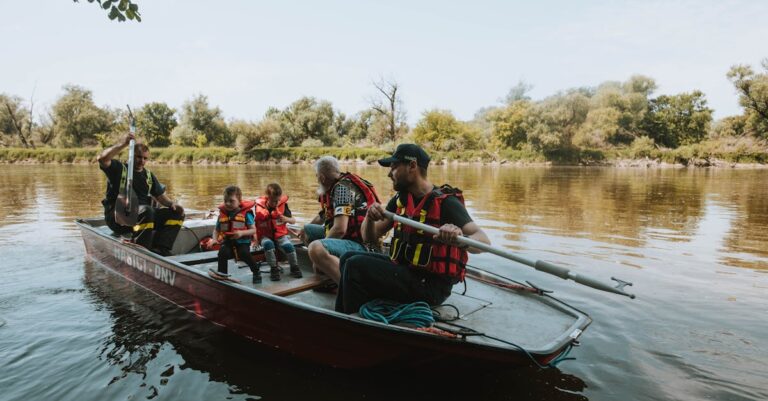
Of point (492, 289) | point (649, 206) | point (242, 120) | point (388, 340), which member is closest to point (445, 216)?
point (388, 340)

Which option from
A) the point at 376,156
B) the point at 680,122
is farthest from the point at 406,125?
the point at 680,122

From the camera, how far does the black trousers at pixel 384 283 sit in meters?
3.71

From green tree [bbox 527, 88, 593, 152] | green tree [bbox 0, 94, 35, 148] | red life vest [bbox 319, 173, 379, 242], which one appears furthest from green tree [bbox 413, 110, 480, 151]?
red life vest [bbox 319, 173, 379, 242]

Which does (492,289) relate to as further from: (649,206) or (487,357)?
(649,206)

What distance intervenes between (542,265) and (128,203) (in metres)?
5.34

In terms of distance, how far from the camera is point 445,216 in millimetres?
3637

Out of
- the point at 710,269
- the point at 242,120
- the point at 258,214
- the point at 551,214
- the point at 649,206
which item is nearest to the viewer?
the point at 258,214

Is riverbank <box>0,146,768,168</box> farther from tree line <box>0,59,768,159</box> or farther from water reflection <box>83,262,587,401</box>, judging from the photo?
water reflection <box>83,262,587,401</box>

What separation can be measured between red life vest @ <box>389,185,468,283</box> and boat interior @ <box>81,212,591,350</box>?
433 mm

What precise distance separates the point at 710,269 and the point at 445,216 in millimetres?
5988

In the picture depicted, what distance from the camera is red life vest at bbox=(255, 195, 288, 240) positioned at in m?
5.58

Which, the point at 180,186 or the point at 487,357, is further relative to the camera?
the point at 180,186

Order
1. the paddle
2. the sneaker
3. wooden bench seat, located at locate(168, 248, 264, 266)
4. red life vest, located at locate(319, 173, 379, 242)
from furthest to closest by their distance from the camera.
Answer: the paddle → wooden bench seat, located at locate(168, 248, 264, 266) → the sneaker → red life vest, located at locate(319, 173, 379, 242)

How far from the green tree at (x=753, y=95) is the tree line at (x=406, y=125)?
42 centimetres
